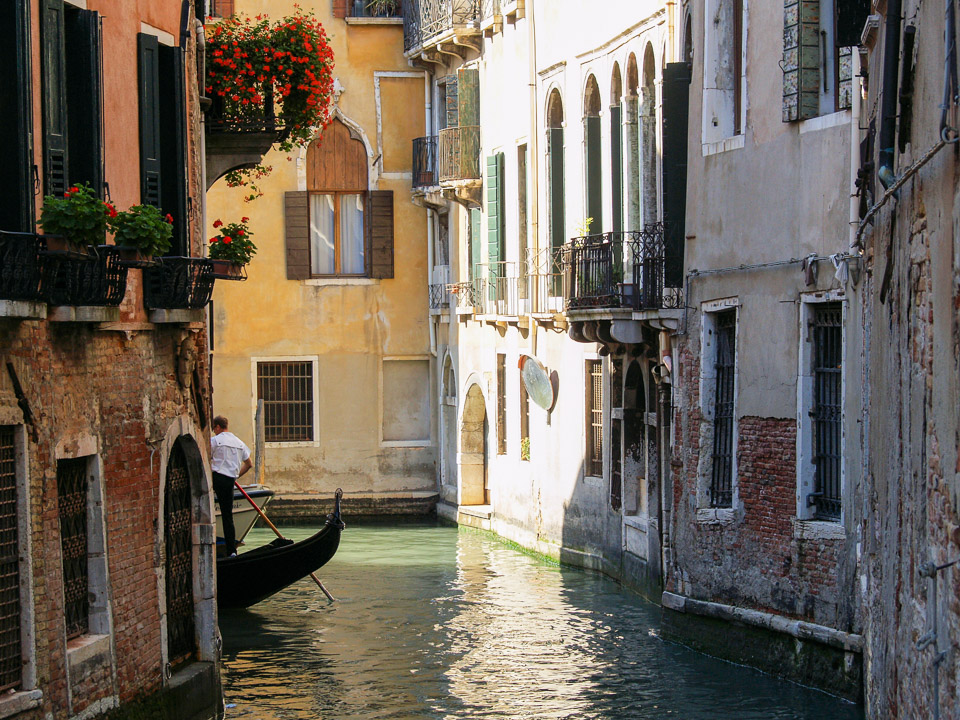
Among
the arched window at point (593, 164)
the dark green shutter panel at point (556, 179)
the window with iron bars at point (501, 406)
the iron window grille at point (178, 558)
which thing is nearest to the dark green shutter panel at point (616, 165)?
the arched window at point (593, 164)

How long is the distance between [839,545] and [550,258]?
331 inches

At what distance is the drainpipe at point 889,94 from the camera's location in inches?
325

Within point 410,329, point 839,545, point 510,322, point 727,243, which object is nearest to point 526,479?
point 510,322

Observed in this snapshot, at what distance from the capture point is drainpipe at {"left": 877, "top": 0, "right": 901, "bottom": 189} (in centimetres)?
826

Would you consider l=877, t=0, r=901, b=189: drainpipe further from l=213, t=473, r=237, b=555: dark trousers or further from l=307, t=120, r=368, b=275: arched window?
l=307, t=120, r=368, b=275: arched window

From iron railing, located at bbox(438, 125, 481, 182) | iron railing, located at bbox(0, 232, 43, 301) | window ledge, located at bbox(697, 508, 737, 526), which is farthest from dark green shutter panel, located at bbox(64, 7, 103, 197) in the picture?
iron railing, located at bbox(438, 125, 481, 182)

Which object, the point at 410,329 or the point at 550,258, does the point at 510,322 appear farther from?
the point at 410,329

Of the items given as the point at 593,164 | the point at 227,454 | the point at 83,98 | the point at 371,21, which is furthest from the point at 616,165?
the point at 371,21

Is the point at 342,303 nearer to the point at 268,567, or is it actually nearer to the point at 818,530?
the point at 268,567

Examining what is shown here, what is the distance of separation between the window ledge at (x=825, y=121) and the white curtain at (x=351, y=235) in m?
13.2

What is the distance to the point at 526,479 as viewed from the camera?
20438 mm

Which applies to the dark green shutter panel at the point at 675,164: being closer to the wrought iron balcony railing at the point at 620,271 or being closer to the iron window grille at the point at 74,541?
the wrought iron balcony railing at the point at 620,271

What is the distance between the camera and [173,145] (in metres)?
11.1

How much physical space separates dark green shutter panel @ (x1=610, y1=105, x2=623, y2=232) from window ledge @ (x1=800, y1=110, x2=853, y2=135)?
5011 millimetres
